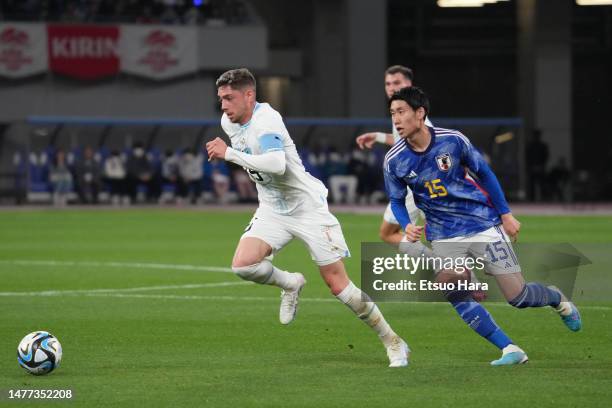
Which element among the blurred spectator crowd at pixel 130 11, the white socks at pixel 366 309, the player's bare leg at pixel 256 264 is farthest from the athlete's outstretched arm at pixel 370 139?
the blurred spectator crowd at pixel 130 11

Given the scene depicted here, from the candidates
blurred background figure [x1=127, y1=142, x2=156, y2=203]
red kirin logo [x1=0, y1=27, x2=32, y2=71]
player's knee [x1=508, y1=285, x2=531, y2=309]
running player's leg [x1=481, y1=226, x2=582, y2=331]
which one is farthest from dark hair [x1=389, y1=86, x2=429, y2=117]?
red kirin logo [x1=0, y1=27, x2=32, y2=71]

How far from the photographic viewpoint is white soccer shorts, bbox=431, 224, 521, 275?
8761mm

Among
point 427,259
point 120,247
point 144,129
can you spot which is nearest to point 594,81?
point 144,129

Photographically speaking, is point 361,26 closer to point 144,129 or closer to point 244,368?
point 144,129

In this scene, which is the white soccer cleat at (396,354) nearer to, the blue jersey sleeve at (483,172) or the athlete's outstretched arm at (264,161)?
the blue jersey sleeve at (483,172)

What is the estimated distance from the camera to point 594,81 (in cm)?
4809

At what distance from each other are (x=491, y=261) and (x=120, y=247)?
519 inches

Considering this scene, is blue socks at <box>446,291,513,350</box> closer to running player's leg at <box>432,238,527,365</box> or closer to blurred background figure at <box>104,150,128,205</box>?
running player's leg at <box>432,238,527,365</box>

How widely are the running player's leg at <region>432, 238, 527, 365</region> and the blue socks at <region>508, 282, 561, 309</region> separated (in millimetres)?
235

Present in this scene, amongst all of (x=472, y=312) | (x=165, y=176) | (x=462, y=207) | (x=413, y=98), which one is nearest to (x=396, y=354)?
(x=472, y=312)

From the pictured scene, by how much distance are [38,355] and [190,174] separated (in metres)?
30.0

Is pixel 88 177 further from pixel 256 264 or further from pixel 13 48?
pixel 256 264

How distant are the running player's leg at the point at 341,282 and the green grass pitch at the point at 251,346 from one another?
0.18 meters

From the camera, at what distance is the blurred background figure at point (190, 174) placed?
1495 inches
